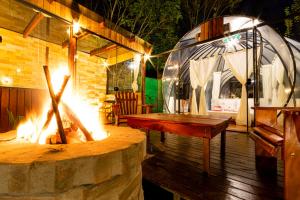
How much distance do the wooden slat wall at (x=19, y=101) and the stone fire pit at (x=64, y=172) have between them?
3.20 m

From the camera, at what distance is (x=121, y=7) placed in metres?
10.8

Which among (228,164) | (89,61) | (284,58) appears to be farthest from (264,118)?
(89,61)

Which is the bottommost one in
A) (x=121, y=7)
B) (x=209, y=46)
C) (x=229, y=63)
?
(x=229, y=63)

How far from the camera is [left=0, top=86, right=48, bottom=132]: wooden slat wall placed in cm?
403

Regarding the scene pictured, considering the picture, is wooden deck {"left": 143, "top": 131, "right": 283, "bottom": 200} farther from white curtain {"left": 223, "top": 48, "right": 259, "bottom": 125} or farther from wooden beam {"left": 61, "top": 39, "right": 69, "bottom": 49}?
wooden beam {"left": 61, "top": 39, "right": 69, "bottom": 49}

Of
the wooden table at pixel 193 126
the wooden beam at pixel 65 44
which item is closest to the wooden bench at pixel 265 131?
the wooden table at pixel 193 126

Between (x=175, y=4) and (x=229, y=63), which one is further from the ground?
(x=175, y=4)

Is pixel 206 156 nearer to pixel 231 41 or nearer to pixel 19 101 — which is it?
pixel 19 101

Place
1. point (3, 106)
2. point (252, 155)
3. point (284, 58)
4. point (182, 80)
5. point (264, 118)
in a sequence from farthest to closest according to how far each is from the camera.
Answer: point (182, 80) → point (284, 58) → point (3, 106) → point (252, 155) → point (264, 118)

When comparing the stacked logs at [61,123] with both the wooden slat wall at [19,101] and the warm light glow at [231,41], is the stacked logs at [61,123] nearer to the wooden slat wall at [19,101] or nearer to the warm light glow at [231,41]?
the wooden slat wall at [19,101]

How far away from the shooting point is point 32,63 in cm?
666

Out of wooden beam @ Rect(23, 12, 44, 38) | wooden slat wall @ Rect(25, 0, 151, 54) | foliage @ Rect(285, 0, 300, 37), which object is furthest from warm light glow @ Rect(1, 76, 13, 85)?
foliage @ Rect(285, 0, 300, 37)

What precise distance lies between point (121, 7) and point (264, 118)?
1033cm

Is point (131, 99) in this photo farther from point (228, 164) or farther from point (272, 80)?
point (272, 80)
